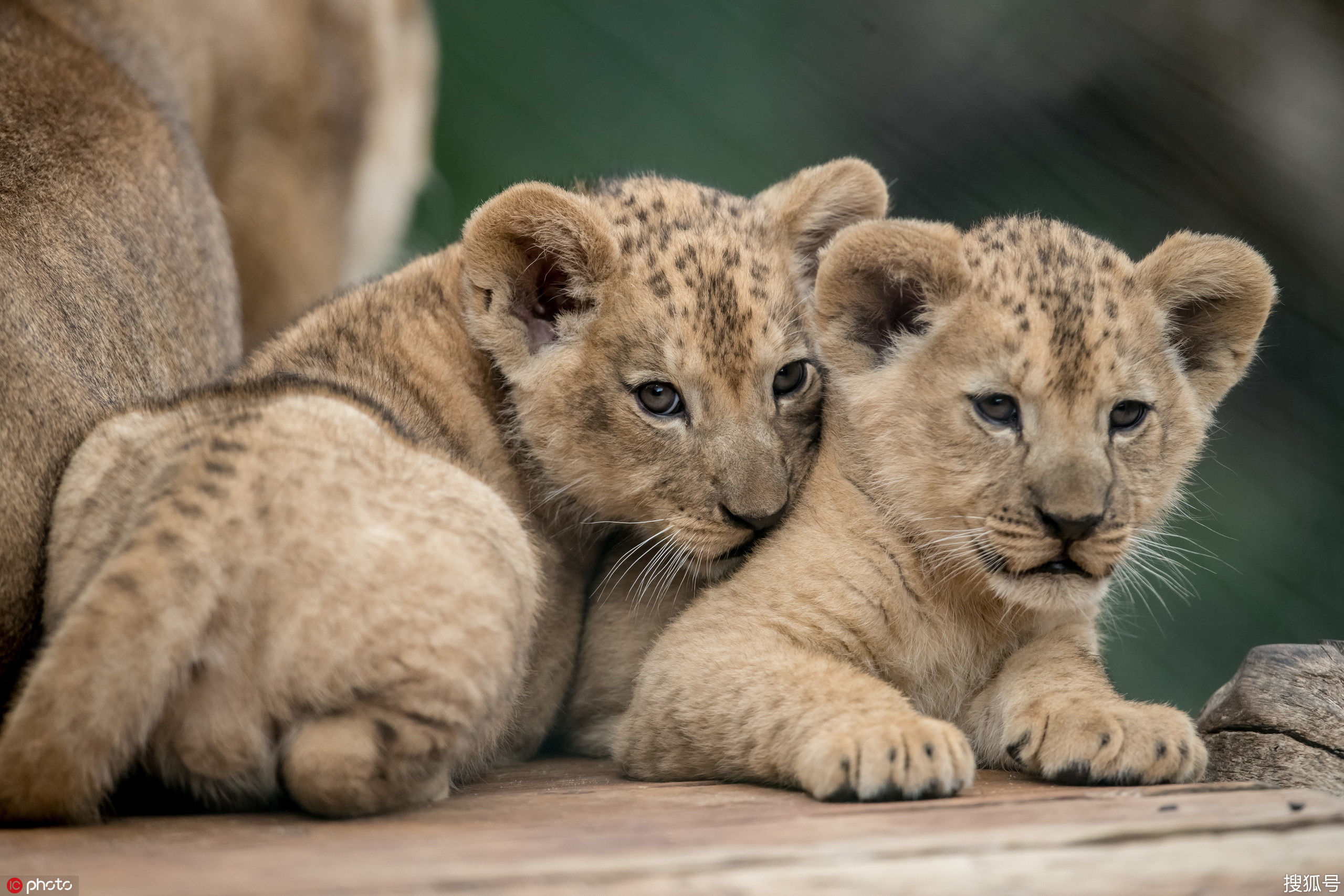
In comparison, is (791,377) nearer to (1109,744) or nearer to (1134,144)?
(1109,744)

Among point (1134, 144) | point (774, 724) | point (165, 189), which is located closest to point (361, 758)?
point (774, 724)

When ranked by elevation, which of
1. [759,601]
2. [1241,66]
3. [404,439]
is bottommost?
[759,601]

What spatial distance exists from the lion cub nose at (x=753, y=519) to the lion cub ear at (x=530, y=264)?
2.30 ft

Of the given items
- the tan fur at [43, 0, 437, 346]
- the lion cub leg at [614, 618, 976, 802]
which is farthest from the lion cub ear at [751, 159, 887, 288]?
the tan fur at [43, 0, 437, 346]

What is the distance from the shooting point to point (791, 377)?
348 centimetres

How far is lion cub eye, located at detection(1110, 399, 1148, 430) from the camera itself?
3.05m

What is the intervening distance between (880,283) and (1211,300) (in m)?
0.80

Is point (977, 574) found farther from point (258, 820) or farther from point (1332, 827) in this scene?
point (258, 820)

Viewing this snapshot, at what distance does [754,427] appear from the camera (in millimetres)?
3318

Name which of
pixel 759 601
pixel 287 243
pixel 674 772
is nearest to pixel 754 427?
pixel 759 601

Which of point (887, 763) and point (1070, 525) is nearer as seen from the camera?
point (887, 763)

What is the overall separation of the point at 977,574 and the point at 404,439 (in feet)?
4.32

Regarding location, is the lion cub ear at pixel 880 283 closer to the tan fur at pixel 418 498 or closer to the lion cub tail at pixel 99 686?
the tan fur at pixel 418 498

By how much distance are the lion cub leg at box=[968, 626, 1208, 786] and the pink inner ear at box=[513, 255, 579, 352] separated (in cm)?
145
